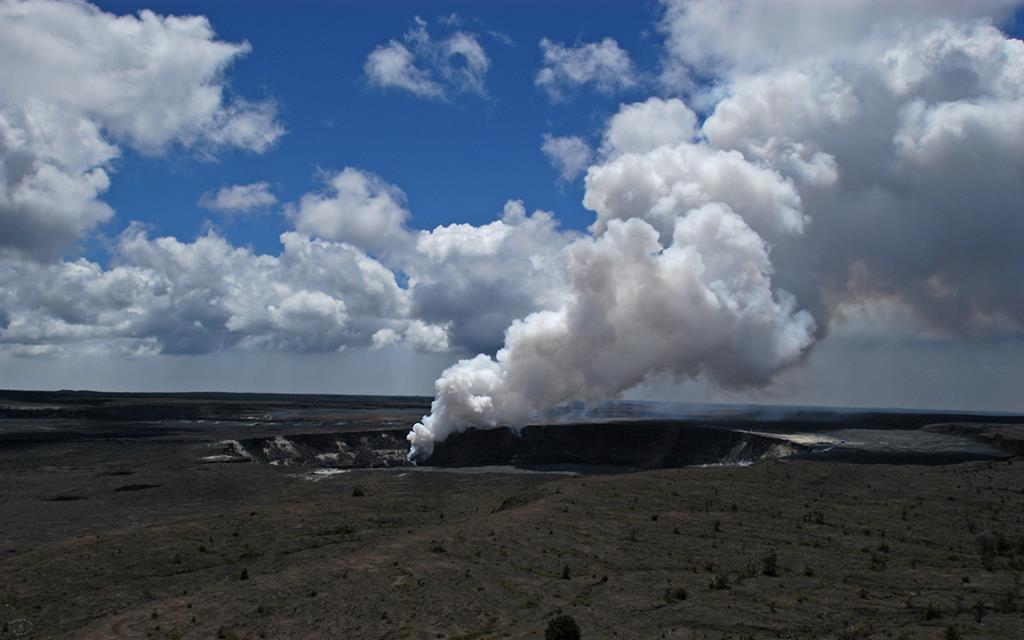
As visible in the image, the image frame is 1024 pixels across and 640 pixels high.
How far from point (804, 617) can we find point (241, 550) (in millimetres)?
33477

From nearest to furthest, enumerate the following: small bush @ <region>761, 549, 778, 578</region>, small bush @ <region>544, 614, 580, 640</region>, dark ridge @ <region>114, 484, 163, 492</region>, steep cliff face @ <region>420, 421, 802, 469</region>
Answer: small bush @ <region>544, 614, 580, 640</region>, small bush @ <region>761, 549, 778, 578</region>, dark ridge @ <region>114, 484, 163, 492</region>, steep cliff face @ <region>420, 421, 802, 469</region>

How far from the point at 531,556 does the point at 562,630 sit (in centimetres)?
1528

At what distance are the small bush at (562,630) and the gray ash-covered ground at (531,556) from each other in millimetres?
1820

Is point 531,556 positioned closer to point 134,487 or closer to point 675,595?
point 675,595

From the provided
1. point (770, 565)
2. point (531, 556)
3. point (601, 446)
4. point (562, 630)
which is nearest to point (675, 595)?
point (770, 565)

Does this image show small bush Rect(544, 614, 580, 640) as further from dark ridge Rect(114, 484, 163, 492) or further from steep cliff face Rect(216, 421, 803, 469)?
steep cliff face Rect(216, 421, 803, 469)

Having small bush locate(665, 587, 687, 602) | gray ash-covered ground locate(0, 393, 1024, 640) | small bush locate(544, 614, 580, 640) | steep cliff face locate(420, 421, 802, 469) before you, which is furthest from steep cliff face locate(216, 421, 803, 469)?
small bush locate(544, 614, 580, 640)

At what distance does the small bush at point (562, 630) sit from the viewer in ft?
95.8

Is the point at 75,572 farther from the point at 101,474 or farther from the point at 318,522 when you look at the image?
the point at 101,474

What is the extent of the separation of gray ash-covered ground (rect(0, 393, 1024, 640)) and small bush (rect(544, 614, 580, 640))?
1.82m

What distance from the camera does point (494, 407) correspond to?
125 meters

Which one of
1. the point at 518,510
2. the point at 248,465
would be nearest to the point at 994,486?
the point at 518,510

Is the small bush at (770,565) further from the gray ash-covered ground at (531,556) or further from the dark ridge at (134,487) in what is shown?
the dark ridge at (134,487)

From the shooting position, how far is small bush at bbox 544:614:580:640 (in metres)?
29.2
